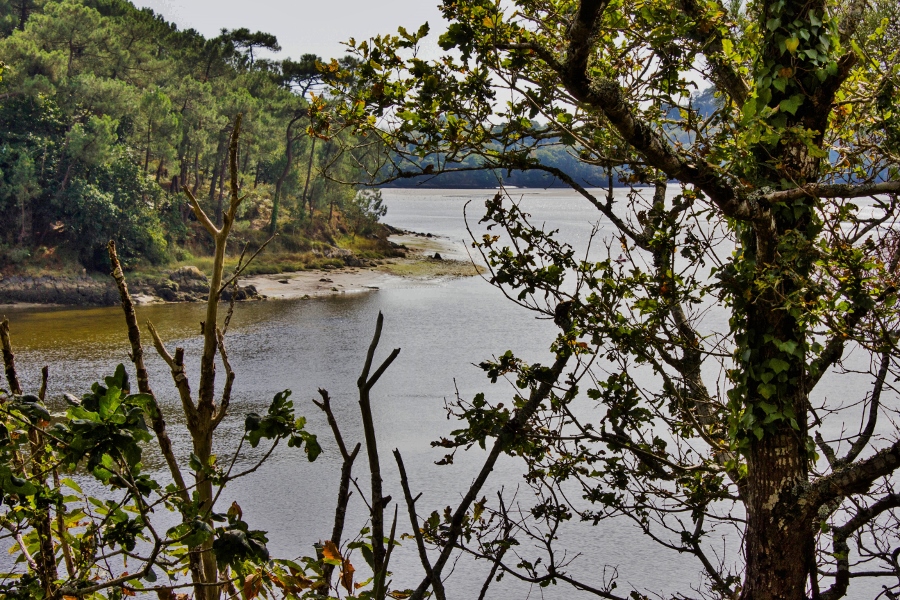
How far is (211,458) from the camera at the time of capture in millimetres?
2100

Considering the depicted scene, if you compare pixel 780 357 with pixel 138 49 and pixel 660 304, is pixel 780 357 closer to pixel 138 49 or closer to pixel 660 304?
pixel 660 304

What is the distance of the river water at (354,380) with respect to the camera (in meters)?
12.5

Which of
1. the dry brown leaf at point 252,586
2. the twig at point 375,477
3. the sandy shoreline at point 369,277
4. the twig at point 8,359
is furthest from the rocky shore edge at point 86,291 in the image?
the twig at point 375,477

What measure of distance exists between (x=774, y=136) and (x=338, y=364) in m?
20.9

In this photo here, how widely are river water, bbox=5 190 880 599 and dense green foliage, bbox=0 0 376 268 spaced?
4286 millimetres

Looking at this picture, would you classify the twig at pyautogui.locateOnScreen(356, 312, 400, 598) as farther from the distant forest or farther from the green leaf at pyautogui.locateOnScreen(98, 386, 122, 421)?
the distant forest

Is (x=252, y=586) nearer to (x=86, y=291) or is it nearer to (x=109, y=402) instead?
(x=109, y=402)

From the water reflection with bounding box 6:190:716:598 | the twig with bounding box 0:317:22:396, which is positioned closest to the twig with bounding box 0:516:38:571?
the twig with bounding box 0:317:22:396

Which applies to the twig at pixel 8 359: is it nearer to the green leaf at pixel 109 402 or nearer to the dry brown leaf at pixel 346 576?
the green leaf at pixel 109 402

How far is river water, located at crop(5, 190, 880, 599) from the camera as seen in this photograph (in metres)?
12.5

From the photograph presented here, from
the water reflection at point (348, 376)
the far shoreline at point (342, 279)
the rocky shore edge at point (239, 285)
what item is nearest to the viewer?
the water reflection at point (348, 376)

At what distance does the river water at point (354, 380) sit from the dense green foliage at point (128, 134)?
429 centimetres

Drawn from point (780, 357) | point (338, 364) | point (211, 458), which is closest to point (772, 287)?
point (780, 357)

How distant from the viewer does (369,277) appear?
39.8 m
